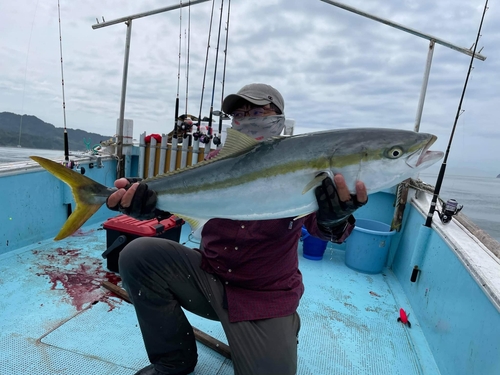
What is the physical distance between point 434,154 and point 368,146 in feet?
1.12

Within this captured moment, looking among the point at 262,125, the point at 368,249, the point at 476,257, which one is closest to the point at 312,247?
the point at 368,249

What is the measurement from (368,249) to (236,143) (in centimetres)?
378

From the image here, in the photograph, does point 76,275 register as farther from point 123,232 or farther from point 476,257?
point 476,257

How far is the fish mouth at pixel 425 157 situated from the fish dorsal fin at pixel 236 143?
90 centimetres

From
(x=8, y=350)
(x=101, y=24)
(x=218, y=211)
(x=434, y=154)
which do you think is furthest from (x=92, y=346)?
(x=101, y=24)

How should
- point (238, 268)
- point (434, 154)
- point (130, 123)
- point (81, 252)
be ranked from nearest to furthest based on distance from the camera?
point (434, 154), point (238, 268), point (81, 252), point (130, 123)

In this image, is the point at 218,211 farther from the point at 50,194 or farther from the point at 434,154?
the point at 50,194

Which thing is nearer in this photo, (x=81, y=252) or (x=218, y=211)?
(x=218, y=211)

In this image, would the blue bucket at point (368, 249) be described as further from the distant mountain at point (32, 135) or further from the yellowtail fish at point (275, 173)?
the distant mountain at point (32, 135)

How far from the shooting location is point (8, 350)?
2605 mm

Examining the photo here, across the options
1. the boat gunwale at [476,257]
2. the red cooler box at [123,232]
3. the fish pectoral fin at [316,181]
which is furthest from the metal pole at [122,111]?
the boat gunwale at [476,257]

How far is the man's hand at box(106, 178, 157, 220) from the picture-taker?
6.84 ft

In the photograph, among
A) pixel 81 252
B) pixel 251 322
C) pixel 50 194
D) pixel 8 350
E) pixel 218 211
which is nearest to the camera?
pixel 218 211

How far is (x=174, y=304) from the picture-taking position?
93.7 inches
